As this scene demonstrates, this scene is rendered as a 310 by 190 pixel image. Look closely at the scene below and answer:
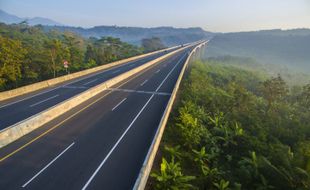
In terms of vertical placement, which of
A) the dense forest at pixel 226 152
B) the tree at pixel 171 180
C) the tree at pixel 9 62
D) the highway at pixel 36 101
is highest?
the tree at pixel 9 62

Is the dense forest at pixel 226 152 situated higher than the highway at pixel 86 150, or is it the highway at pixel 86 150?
the highway at pixel 86 150

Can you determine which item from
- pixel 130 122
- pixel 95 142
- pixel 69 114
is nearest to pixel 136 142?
pixel 95 142

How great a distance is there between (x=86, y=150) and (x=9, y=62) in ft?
Answer: 70.6

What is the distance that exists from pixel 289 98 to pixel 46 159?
50556mm

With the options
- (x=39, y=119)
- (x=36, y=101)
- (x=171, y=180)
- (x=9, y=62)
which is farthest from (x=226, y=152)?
(x=9, y=62)

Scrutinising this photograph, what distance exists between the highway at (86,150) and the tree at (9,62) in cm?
1160

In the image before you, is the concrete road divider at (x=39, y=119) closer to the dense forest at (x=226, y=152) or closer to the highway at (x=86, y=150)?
the highway at (x=86, y=150)

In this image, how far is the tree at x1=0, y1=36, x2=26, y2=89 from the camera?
30641 mm

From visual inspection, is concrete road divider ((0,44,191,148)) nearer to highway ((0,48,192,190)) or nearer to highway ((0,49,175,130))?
highway ((0,48,192,190))

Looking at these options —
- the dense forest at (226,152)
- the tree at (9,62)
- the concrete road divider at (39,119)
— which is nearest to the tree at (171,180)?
the dense forest at (226,152)

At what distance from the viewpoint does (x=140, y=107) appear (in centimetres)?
2545

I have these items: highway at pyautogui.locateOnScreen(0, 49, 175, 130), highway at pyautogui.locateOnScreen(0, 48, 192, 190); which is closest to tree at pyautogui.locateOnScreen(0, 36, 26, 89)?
highway at pyautogui.locateOnScreen(0, 49, 175, 130)

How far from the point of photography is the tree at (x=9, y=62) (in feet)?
101

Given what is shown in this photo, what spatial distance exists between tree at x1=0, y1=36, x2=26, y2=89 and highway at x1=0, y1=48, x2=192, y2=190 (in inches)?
457
